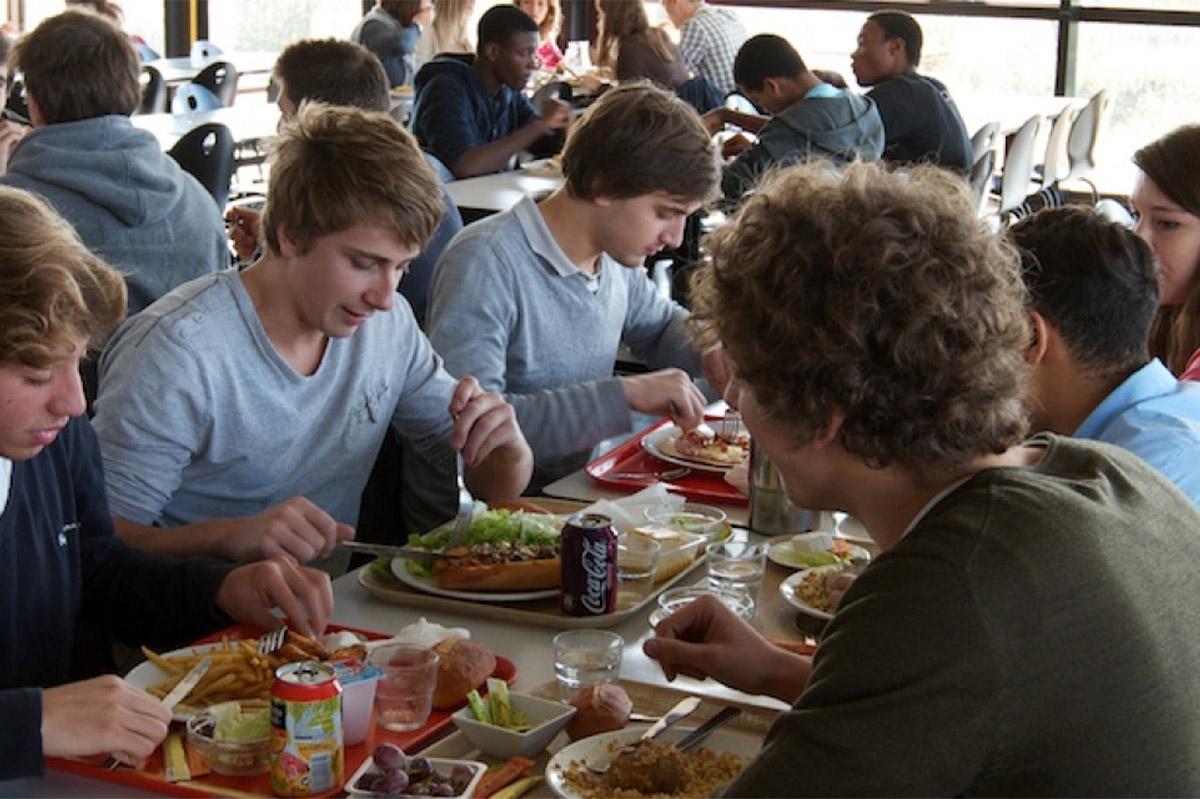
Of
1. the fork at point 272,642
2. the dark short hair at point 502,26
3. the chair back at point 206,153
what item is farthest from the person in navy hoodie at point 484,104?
the fork at point 272,642

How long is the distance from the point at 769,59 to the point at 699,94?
194 centimetres

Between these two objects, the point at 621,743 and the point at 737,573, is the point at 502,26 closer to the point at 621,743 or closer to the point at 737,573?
the point at 737,573

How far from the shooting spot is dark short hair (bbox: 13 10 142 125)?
150 inches

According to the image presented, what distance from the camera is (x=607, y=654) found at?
1813 mm

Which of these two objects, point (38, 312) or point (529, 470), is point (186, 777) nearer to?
point (38, 312)

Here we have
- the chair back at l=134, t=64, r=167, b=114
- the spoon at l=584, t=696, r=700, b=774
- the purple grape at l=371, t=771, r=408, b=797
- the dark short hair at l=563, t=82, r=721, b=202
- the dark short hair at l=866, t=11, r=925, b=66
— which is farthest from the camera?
the chair back at l=134, t=64, r=167, b=114

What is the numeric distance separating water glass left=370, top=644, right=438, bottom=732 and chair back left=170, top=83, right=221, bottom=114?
607cm

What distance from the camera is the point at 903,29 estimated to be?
6.93m

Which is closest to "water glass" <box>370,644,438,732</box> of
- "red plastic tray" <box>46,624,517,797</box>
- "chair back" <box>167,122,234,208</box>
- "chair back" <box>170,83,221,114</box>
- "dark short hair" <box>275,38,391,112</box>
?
"red plastic tray" <box>46,624,517,797</box>

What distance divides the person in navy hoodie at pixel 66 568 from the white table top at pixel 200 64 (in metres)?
7.08

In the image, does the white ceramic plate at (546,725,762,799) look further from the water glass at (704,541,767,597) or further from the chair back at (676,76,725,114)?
the chair back at (676,76,725,114)

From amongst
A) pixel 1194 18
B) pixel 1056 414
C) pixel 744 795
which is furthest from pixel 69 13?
pixel 1194 18

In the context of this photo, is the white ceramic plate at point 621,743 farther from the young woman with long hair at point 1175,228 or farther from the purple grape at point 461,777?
the young woman with long hair at point 1175,228

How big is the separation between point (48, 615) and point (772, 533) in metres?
1.08
